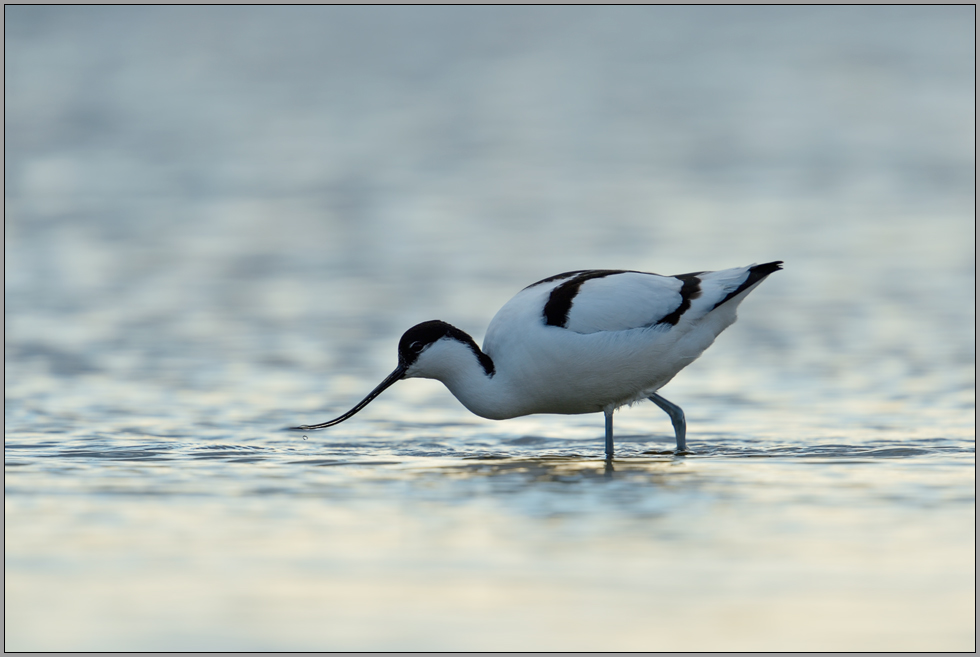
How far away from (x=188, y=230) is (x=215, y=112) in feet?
17.1

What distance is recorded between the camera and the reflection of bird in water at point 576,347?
7.21m

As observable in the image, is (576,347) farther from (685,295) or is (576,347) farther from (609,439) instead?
(685,295)

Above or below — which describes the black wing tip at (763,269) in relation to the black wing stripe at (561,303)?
above

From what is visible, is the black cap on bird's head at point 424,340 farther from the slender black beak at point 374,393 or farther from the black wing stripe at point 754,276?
the black wing stripe at point 754,276

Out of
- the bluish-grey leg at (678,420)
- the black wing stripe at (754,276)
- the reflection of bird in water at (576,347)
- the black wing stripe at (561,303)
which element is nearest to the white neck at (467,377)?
the reflection of bird in water at (576,347)

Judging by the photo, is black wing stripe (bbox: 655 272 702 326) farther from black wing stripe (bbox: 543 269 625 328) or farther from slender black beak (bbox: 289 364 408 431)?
slender black beak (bbox: 289 364 408 431)

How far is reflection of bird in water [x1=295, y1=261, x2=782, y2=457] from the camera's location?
721 cm

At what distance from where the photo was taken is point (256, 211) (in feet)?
46.2

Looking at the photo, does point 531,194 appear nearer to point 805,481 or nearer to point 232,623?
point 805,481

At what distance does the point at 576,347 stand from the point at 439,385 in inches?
87.6

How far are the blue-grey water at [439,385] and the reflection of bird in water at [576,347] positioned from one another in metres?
0.35

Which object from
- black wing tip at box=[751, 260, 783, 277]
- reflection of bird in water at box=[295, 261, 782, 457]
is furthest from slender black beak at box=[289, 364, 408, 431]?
black wing tip at box=[751, 260, 783, 277]

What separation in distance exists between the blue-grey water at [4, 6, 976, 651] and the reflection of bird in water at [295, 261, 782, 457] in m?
0.35

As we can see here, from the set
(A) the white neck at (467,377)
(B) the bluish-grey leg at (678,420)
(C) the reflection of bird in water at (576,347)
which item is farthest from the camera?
(B) the bluish-grey leg at (678,420)
